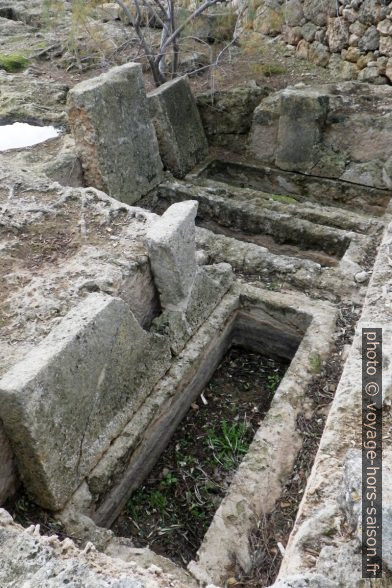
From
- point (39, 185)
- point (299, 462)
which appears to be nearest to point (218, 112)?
point (39, 185)

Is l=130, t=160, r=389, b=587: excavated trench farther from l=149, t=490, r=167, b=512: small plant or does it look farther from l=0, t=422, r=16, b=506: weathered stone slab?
l=0, t=422, r=16, b=506: weathered stone slab

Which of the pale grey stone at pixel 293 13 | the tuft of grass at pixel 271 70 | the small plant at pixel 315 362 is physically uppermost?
the pale grey stone at pixel 293 13

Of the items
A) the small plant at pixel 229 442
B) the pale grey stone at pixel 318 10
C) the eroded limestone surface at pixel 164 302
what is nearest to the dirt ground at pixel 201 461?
the small plant at pixel 229 442

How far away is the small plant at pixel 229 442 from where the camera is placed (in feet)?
10.4

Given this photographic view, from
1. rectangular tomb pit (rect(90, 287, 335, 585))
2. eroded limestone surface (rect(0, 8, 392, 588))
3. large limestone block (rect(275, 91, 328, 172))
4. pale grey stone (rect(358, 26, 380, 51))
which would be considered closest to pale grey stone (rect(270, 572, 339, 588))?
eroded limestone surface (rect(0, 8, 392, 588))

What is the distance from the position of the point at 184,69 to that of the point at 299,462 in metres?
5.74

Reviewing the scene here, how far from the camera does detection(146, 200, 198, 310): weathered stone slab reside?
3.06m

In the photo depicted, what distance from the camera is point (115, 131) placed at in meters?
4.66

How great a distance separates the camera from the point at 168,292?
3275mm

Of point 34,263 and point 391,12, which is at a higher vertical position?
point 391,12

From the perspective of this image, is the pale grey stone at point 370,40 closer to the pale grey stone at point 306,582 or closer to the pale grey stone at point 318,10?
the pale grey stone at point 318,10

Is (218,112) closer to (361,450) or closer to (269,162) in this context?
(269,162)

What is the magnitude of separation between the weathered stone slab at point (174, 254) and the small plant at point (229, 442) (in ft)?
2.78

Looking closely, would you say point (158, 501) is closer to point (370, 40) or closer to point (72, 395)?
point (72, 395)
